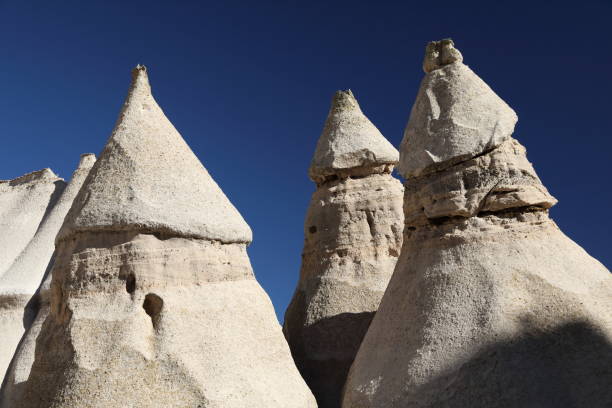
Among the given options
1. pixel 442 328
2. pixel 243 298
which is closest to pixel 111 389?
pixel 243 298

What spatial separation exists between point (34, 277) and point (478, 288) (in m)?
12.0

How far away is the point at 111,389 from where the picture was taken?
7.35 m

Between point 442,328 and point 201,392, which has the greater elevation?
point 442,328

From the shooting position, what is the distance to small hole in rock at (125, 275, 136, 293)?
26.2 feet

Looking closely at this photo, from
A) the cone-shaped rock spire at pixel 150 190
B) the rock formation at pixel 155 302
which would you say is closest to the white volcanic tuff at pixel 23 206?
the cone-shaped rock spire at pixel 150 190

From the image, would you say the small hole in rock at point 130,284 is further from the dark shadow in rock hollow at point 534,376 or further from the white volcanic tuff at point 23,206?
the white volcanic tuff at point 23,206

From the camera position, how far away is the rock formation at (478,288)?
7020 millimetres

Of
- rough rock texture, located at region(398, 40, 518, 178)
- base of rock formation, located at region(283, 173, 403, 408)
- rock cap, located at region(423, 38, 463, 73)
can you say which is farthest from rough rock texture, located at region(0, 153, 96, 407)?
rock cap, located at region(423, 38, 463, 73)

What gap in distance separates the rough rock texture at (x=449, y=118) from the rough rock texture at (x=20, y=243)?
10237 mm

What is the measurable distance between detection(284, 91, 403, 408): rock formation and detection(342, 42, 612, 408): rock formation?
9.10 feet

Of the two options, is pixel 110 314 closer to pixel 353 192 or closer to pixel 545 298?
pixel 545 298

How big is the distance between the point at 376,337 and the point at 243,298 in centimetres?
164

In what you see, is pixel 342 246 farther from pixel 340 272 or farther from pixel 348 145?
pixel 348 145

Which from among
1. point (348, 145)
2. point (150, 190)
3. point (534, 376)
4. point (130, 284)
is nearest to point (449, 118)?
point (534, 376)
